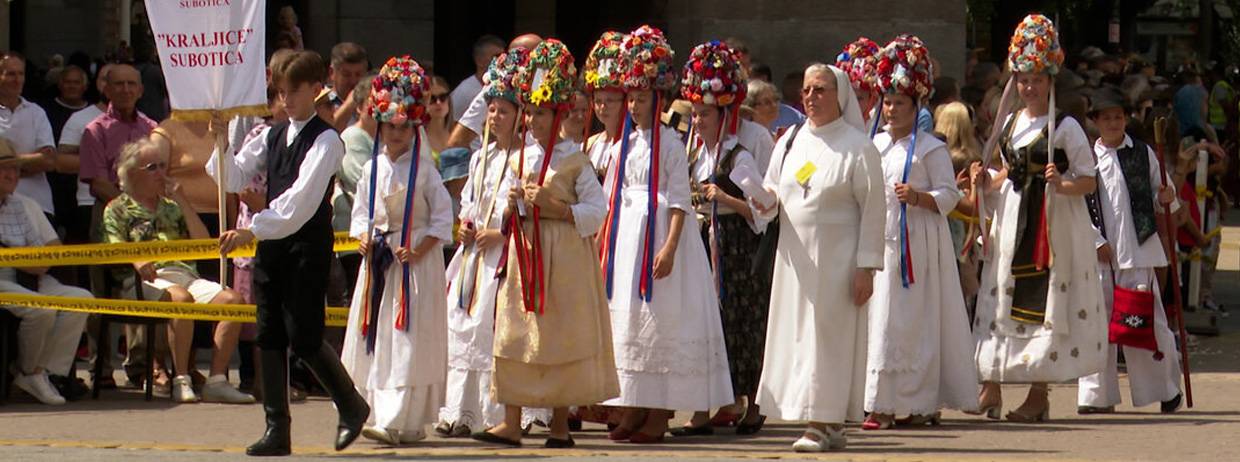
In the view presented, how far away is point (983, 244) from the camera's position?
1291 cm

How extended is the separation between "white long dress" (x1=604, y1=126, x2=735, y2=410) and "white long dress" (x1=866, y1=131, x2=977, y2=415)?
87cm

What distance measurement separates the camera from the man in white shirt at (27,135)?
14352 mm

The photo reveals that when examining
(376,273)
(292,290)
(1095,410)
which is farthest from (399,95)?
(1095,410)

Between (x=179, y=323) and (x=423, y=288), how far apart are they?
7.89 ft

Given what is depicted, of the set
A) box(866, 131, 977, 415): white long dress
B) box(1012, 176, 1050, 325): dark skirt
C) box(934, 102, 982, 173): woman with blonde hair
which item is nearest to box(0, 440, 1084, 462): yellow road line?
box(866, 131, 977, 415): white long dress

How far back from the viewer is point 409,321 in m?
11.4

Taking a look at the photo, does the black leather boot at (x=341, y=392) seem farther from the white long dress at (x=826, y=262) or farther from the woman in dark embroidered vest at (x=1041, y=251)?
the woman in dark embroidered vest at (x=1041, y=251)

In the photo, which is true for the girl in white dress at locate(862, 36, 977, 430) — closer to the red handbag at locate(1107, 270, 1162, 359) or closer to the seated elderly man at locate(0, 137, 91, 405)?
the red handbag at locate(1107, 270, 1162, 359)

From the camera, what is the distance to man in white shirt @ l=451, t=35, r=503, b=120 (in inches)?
593

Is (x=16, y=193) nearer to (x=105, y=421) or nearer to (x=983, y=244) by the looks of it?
(x=105, y=421)

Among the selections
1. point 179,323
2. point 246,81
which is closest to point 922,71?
point 246,81

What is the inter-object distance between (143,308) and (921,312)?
391cm

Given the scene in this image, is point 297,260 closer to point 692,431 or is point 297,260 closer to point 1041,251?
point 692,431

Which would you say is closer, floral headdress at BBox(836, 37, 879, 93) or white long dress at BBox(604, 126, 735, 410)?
white long dress at BBox(604, 126, 735, 410)
